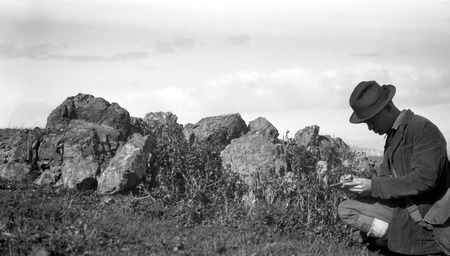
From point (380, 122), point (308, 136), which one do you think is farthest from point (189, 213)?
point (308, 136)

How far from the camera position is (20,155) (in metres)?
12.2

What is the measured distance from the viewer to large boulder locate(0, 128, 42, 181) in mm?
11922

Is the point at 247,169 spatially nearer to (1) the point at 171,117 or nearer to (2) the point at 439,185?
(1) the point at 171,117

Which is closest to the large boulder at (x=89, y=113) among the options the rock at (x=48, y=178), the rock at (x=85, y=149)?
the rock at (x=85, y=149)

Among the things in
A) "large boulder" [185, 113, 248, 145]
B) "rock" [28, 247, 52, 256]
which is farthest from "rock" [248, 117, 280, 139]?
"rock" [28, 247, 52, 256]

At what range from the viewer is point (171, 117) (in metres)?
13.2

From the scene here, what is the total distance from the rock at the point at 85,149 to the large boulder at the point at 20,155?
0.58m

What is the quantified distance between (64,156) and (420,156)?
18.8 ft

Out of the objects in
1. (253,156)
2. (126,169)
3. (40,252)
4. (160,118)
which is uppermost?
(160,118)

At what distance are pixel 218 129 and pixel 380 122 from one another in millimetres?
4126

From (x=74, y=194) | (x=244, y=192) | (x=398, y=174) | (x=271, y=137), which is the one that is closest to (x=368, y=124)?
(x=398, y=174)

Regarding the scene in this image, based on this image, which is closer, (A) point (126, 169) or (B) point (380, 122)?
(B) point (380, 122)

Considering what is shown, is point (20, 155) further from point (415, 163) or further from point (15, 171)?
point (415, 163)

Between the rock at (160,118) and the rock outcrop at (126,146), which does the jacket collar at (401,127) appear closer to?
the rock outcrop at (126,146)
